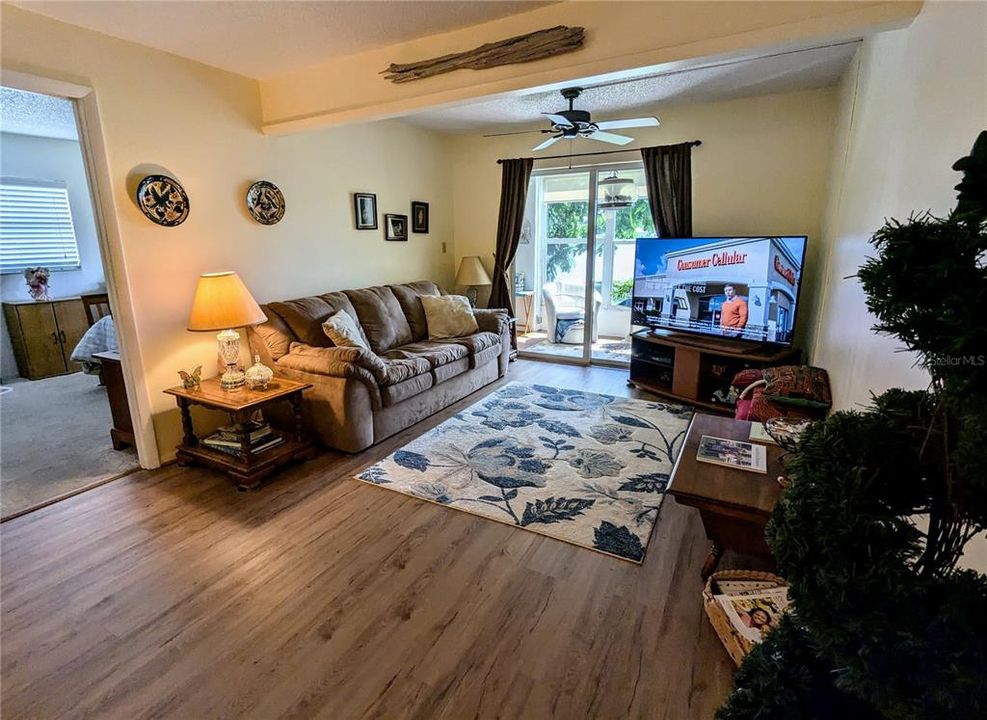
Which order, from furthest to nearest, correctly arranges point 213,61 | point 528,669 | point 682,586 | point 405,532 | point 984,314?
point 213,61
point 405,532
point 682,586
point 528,669
point 984,314

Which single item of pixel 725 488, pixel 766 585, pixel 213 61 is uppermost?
pixel 213 61

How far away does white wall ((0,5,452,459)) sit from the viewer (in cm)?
261

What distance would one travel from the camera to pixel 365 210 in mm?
4520

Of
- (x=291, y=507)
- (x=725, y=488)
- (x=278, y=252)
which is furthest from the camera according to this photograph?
(x=278, y=252)

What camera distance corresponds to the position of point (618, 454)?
311 centimetres

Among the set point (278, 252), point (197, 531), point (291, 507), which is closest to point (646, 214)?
point (278, 252)

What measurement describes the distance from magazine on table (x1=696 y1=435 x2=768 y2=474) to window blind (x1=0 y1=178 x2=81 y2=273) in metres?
6.94

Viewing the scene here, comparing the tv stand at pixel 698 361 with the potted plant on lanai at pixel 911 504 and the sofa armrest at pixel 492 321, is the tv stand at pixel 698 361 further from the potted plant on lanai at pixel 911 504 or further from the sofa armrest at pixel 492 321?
the potted plant on lanai at pixel 911 504

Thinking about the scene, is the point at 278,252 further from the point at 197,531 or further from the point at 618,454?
the point at 618,454

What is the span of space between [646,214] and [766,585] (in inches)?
157

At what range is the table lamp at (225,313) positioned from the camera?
112 inches

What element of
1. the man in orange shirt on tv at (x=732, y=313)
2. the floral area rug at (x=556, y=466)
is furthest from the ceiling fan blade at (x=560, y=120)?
the floral area rug at (x=556, y=466)

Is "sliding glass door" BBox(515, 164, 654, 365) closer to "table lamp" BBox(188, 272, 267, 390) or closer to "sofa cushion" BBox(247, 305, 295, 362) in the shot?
"sofa cushion" BBox(247, 305, 295, 362)

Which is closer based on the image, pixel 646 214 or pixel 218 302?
pixel 218 302
